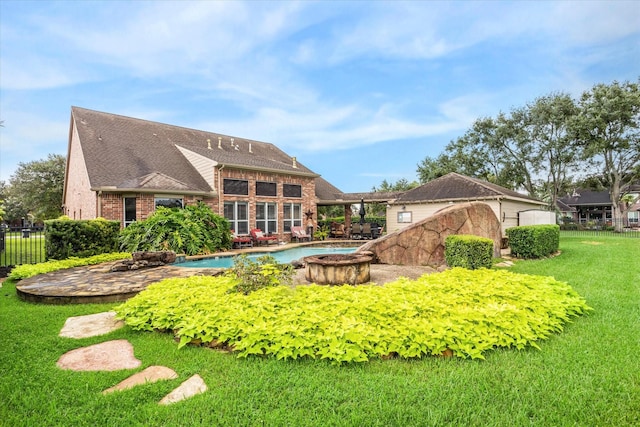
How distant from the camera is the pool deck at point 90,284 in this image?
5.73m

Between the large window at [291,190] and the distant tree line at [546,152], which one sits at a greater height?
the distant tree line at [546,152]

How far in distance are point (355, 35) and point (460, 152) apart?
25.8 metres

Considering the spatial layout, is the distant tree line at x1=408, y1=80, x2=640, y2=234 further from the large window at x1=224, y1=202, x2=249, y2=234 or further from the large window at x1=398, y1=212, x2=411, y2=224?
the large window at x1=224, y1=202, x2=249, y2=234

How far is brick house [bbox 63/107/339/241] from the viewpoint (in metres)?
14.7

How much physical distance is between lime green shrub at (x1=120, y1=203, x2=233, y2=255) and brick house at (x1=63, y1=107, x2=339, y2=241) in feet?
5.87

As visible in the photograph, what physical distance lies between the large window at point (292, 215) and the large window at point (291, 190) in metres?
0.57

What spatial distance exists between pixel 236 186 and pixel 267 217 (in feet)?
8.69

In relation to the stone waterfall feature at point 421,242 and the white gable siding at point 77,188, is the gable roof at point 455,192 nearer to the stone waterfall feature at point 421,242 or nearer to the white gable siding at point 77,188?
the stone waterfall feature at point 421,242

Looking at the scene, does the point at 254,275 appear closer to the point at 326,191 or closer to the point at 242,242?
the point at 242,242

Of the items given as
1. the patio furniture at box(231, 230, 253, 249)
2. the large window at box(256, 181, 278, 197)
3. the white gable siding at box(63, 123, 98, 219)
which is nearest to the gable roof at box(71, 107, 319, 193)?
the white gable siding at box(63, 123, 98, 219)

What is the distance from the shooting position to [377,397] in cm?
258

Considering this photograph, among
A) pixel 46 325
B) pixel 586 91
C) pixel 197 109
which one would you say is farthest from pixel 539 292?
pixel 586 91

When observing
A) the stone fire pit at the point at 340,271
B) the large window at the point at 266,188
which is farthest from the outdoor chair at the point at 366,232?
the stone fire pit at the point at 340,271

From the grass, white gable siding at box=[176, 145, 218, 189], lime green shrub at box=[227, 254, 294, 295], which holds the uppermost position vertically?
white gable siding at box=[176, 145, 218, 189]
